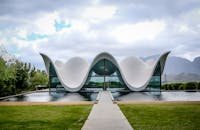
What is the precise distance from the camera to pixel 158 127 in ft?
24.8

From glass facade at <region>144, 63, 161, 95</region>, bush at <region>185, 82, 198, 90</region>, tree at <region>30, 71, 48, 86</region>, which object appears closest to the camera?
glass facade at <region>144, 63, 161, 95</region>

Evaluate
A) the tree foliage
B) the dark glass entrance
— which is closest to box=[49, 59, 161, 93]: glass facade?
the dark glass entrance

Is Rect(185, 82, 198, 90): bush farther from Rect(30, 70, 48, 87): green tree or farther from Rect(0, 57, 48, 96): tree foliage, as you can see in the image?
Rect(30, 70, 48, 87): green tree

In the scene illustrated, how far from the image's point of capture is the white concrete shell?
91.2 feet

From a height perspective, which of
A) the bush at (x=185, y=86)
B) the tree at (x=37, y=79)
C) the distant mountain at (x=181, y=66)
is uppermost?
the distant mountain at (x=181, y=66)

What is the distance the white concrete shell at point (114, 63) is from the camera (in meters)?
27.8

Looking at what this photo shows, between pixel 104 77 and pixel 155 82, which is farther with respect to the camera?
pixel 104 77

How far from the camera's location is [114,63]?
1167 inches

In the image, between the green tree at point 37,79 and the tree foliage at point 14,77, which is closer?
the tree foliage at point 14,77

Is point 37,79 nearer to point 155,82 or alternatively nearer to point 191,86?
point 155,82

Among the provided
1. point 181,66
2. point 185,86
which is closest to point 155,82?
point 185,86

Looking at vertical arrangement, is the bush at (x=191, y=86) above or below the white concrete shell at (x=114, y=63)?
below

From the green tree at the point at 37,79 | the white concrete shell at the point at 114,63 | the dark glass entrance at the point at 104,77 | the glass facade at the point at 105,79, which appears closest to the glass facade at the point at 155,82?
the glass facade at the point at 105,79

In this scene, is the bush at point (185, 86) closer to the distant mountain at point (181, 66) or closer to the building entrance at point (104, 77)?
the building entrance at point (104, 77)
